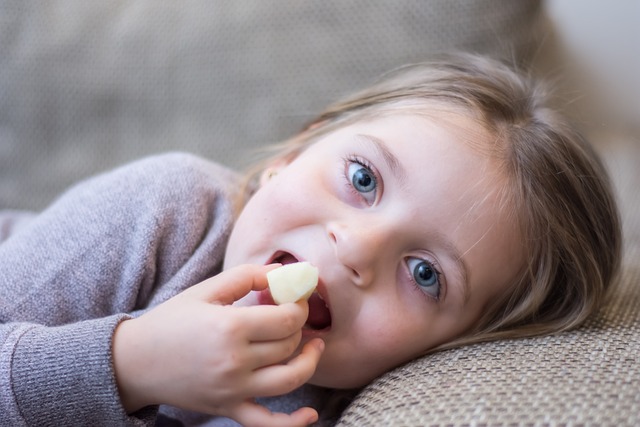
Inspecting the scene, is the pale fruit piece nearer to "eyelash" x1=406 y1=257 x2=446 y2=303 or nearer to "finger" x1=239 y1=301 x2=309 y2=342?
"finger" x1=239 y1=301 x2=309 y2=342

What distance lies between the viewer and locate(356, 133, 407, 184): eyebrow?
886mm

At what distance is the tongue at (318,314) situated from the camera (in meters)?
0.88

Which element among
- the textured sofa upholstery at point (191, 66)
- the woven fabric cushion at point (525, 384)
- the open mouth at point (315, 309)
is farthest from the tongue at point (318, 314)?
the textured sofa upholstery at point (191, 66)

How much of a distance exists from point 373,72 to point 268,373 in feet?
2.64

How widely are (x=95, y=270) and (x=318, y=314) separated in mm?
324

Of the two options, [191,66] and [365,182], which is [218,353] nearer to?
[365,182]

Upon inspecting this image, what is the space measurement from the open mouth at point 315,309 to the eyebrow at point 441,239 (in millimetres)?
172

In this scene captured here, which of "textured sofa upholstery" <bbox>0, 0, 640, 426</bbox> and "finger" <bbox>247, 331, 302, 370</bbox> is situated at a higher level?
"textured sofa upholstery" <bbox>0, 0, 640, 426</bbox>

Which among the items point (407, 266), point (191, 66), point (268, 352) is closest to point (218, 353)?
point (268, 352)

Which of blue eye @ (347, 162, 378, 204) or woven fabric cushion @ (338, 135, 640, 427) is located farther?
blue eye @ (347, 162, 378, 204)

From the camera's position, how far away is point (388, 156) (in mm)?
906

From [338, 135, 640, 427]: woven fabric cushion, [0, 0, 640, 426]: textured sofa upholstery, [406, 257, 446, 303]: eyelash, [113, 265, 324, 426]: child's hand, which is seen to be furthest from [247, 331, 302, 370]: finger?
[0, 0, 640, 426]: textured sofa upholstery

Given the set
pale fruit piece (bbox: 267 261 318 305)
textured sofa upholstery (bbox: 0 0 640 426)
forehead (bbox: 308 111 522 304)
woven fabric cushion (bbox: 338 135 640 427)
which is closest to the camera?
woven fabric cushion (bbox: 338 135 640 427)

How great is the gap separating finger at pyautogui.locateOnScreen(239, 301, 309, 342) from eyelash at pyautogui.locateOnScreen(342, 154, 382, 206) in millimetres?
209
